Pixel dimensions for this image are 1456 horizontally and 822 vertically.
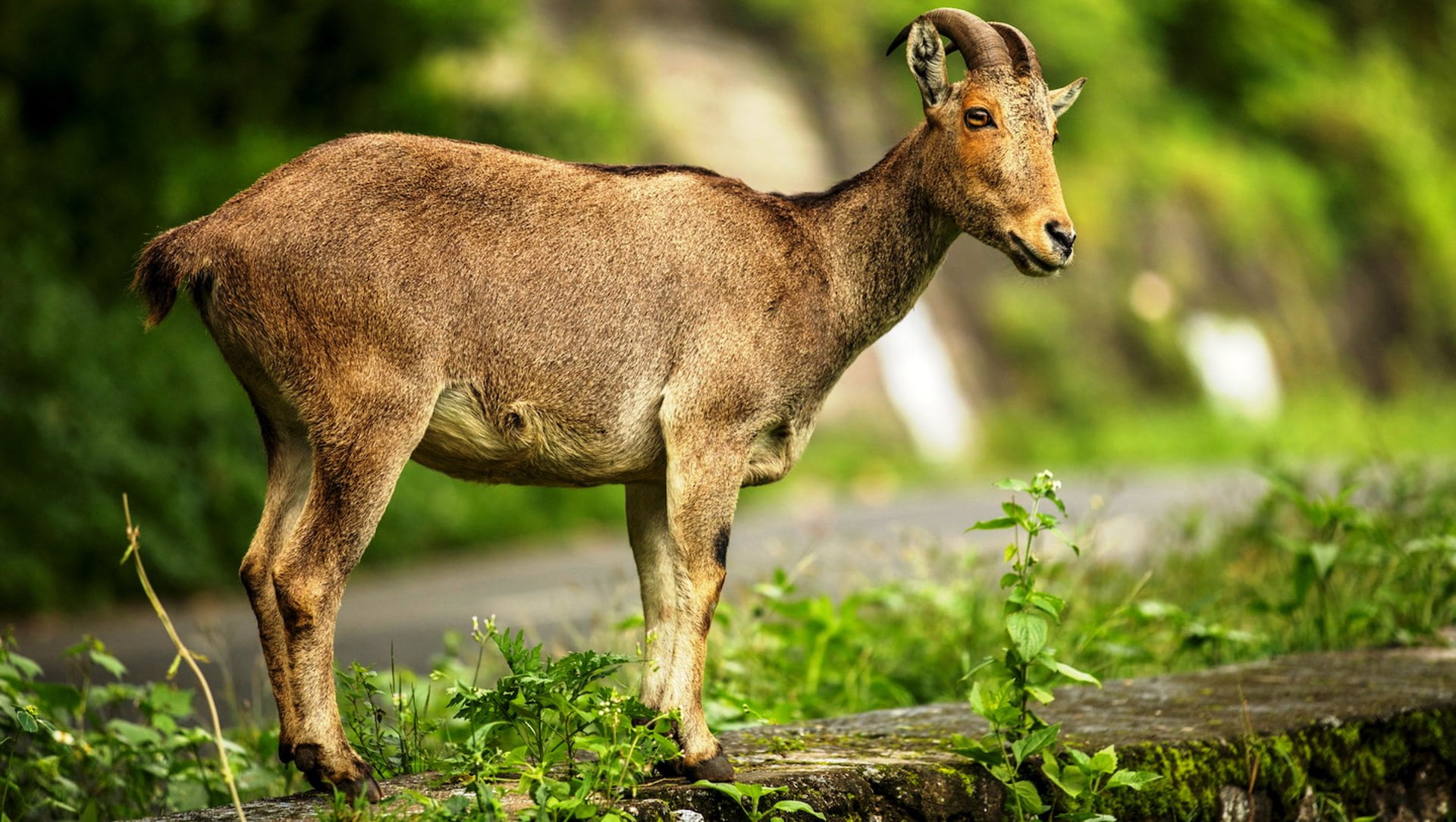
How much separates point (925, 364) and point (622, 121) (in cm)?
645

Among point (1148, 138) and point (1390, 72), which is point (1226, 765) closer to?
point (1148, 138)

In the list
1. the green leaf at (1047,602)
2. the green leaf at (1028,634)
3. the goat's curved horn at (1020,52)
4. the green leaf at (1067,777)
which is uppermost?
the goat's curved horn at (1020,52)

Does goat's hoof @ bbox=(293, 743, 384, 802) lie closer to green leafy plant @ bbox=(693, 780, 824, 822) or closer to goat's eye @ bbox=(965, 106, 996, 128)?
green leafy plant @ bbox=(693, 780, 824, 822)

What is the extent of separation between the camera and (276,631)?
4.00 metres

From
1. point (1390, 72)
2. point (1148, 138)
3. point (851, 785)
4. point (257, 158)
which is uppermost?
point (1390, 72)

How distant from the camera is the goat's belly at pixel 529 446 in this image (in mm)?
4031

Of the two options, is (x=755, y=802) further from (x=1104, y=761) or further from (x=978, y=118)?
(x=978, y=118)

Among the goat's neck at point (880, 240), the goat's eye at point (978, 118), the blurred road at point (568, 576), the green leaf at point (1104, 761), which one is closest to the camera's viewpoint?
the green leaf at point (1104, 761)

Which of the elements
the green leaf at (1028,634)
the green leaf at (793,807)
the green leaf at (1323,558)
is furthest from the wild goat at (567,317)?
the green leaf at (1323,558)

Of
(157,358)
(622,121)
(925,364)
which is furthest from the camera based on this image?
(925,364)

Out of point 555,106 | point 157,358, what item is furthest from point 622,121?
point 157,358

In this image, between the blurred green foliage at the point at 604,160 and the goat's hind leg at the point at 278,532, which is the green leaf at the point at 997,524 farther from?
the blurred green foliage at the point at 604,160

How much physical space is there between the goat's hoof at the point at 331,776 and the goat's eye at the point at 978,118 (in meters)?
2.39

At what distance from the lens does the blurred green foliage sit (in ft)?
36.3
